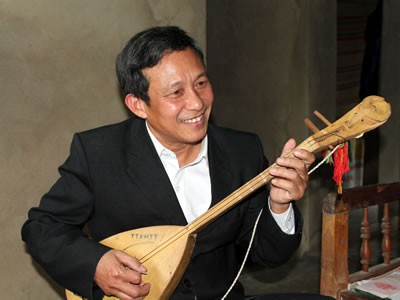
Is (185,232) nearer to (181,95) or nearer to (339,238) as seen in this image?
(181,95)

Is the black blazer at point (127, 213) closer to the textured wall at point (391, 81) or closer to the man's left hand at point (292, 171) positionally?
the man's left hand at point (292, 171)

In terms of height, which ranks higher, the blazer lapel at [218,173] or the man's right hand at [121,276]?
the blazer lapel at [218,173]

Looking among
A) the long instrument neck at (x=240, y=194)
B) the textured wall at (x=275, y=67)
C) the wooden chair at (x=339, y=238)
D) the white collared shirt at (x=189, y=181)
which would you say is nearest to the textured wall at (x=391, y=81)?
the textured wall at (x=275, y=67)

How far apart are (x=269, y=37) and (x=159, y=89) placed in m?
2.91

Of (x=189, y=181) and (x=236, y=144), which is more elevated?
(x=236, y=144)

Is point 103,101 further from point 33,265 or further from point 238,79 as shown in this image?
point 238,79

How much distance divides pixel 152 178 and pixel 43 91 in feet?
3.18

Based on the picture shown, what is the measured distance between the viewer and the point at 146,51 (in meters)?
1.76

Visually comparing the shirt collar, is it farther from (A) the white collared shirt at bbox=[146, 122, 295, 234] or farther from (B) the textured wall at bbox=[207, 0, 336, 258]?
(B) the textured wall at bbox=[207, 0, 336, 258]

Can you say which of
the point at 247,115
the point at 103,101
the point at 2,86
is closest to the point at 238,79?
the point at 247,115

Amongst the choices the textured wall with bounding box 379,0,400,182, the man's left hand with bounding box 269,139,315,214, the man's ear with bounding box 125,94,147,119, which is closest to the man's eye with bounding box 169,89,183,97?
the man's ear with bounding box 125,94,147,119

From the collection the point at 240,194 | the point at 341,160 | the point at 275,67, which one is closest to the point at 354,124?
the point at 341,160

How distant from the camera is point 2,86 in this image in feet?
7.83

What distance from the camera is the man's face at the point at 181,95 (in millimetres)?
1732
